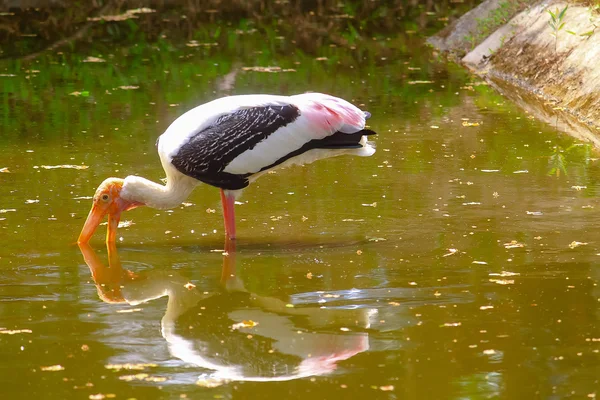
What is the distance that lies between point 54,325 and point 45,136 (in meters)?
5.33

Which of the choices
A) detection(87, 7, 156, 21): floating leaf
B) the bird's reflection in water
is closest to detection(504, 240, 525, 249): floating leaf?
the bird's reflection in water

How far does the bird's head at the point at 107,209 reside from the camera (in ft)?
22.7

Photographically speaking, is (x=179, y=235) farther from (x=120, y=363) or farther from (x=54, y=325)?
(x=120, y=363)

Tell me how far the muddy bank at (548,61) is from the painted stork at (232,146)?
352 centimetres

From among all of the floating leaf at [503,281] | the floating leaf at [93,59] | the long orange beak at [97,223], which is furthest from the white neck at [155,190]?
the floating leaf at [93,59]

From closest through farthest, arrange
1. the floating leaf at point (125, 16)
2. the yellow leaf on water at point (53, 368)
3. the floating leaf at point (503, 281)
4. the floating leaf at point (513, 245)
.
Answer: the yellow leaf on water at point (53, 368)
the floating leaf at point (503, 281)
the floating leaf at point (513, 245)
the floating leaf at point (125, 16)

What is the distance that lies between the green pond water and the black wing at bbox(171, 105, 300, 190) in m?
0.49

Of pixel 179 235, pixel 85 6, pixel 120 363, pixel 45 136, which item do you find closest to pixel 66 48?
pixel 85 6

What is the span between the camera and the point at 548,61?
12.3 meters

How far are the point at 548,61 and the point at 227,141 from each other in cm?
651

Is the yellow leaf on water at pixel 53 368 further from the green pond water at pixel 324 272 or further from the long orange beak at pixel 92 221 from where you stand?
the long orange beak at pixel 92 221

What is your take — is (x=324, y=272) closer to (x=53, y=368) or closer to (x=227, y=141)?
(x=227, y=141)

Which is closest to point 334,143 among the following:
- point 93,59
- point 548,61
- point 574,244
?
point 574,244

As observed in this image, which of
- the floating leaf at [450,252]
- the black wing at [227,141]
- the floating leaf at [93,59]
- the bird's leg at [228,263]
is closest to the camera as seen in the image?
the bird's leg at [228,263]
